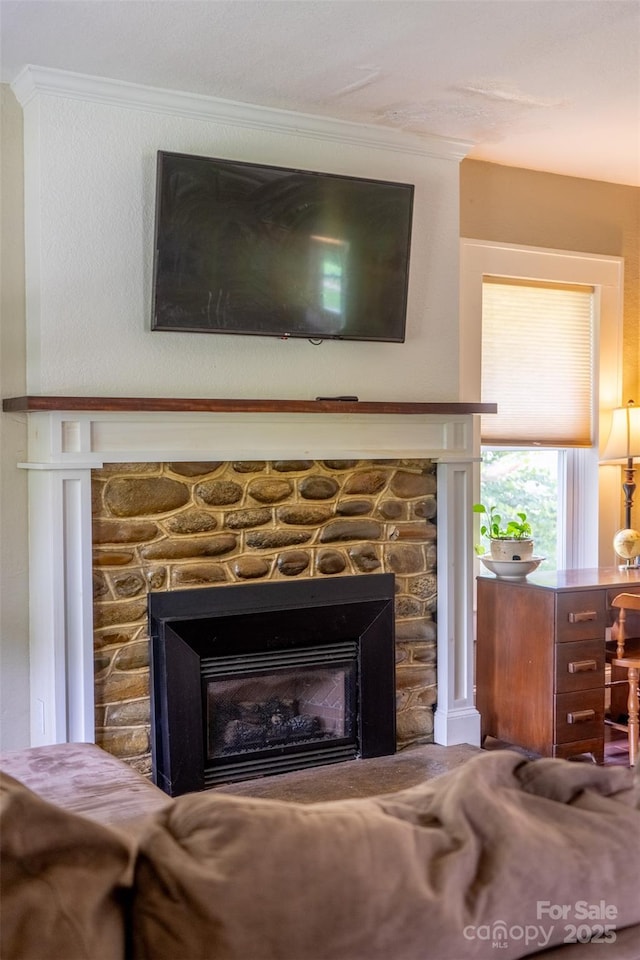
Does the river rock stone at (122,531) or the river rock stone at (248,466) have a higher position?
the river rock stone at (248,466)

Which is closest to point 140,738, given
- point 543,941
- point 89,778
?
point 89,778

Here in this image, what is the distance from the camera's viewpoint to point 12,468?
333 centimetres

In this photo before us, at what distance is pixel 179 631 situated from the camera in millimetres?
3445

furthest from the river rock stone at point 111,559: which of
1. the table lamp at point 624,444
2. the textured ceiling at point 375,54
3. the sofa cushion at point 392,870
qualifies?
the sofa cushion at point 392,870

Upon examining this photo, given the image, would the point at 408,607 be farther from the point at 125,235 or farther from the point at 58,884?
the point at 58,884

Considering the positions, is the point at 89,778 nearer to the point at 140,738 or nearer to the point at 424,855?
the point at 140,738

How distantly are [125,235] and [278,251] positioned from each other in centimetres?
55

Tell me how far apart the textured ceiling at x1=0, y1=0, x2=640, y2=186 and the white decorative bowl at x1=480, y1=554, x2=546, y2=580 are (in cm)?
173

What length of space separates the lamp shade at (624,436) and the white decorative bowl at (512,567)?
0.82m

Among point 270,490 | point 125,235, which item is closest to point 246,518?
point 270,490

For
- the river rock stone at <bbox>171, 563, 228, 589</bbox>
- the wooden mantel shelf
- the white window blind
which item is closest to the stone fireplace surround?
the wooden mantel shelf

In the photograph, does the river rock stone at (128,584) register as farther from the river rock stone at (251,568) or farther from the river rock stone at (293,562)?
the river rock stone at (293,562)

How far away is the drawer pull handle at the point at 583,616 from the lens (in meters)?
3.85

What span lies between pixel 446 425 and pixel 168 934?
326 cm
